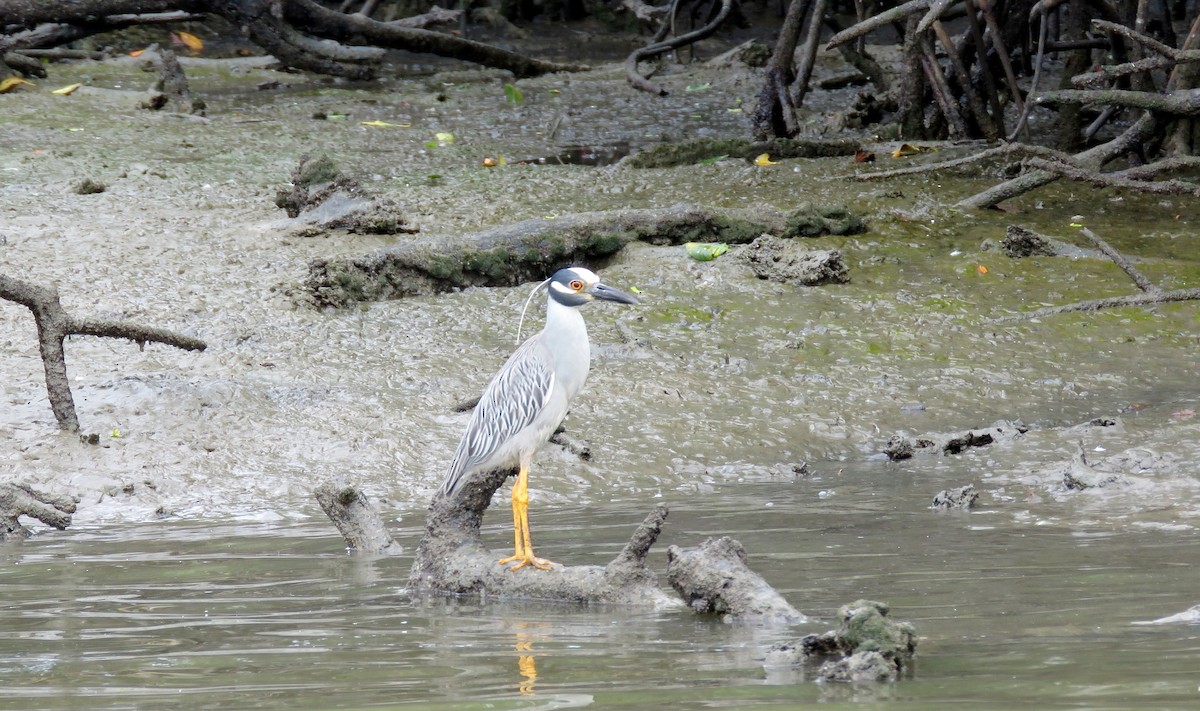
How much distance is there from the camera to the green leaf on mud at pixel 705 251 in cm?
784

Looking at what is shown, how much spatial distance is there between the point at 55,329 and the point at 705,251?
3.50 meters

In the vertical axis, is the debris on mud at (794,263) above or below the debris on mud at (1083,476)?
below

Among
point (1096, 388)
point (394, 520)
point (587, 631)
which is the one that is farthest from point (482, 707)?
point (1096, 388)

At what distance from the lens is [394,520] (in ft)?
18.2

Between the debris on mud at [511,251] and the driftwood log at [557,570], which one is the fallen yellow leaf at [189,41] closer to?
the debris on mud at [511,251]

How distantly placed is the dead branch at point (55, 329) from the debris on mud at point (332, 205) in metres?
2.28

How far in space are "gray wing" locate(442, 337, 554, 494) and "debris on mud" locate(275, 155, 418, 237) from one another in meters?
3.57

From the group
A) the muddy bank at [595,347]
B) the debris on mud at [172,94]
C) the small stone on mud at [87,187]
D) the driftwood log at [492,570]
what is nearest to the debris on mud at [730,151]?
the muddy bank at [595,347]

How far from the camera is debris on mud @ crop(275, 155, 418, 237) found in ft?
26.7

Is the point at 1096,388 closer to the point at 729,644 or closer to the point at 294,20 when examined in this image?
the point at 729,644

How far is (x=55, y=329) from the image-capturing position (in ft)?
19.1

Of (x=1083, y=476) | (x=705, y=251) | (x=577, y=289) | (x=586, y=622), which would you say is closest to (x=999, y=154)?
(x=705, y=251)

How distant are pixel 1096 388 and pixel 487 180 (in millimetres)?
4489

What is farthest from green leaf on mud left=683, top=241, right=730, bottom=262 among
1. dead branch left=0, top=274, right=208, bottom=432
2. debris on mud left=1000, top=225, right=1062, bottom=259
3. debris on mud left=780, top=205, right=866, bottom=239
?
dead branch left=0, top=274, right=208, bottom=432
